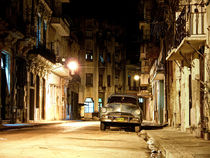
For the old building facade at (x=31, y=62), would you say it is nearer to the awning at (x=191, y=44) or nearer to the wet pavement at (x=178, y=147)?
the awning at (x=191, y=44)

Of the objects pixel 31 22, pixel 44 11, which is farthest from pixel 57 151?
pixel 44 11

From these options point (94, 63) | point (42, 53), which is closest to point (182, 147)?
point (42, 53)

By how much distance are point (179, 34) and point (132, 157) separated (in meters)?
8.48

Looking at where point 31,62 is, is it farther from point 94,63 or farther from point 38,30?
point 94,63

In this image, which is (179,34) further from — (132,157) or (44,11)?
(44,11)

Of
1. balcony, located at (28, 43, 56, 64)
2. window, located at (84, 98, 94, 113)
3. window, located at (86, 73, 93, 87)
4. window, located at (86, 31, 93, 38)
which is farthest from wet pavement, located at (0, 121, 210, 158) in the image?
window, located at (86, 31, 93, 38)

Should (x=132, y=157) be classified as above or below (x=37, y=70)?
below

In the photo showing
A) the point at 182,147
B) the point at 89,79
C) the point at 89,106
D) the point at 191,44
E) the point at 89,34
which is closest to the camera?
the point at 182,147

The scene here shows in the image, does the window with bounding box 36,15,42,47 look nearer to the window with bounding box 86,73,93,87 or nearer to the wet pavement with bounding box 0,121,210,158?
the wet pavement with bounding box 0,121,210,158

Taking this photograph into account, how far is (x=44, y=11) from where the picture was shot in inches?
1303

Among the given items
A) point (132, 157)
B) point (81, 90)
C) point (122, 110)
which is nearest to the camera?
point (132, 157)

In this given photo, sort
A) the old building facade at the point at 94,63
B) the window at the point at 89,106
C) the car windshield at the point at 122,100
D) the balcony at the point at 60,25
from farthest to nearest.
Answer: the window at the point at 89,106 → the old building facade at the point at 94,63 → the balcony at the point at 60,25 → the car windshield at the point at 122,100

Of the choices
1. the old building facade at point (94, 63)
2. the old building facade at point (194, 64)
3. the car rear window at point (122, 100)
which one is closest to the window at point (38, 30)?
the car rear window at point (122, 100)

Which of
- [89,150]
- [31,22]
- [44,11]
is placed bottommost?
[89,150]
